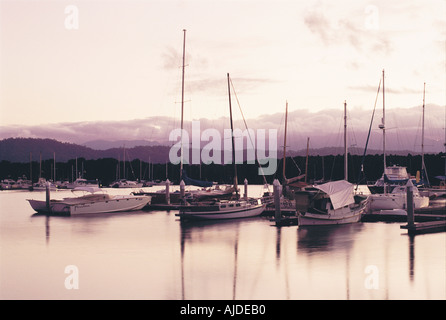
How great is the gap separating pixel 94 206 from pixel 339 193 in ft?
89.7

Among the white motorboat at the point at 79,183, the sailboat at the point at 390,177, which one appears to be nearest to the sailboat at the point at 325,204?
the sailboat at the point at 390,177

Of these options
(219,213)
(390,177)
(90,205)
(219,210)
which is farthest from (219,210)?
(390,177)

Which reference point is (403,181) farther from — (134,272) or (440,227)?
(134,272)

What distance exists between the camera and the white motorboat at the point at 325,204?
146ft

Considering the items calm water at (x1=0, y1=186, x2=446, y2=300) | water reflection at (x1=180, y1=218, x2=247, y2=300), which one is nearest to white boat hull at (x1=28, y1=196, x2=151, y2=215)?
calm water at (x1=0, y1=186, x2=446, y2=300)

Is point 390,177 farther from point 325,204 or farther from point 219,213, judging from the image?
point 219,213

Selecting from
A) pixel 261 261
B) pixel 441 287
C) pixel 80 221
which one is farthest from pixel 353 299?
pixel 80 221

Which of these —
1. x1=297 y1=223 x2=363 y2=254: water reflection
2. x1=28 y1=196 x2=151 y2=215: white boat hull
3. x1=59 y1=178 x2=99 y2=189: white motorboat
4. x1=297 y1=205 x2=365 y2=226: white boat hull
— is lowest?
x1=59 y1=178 x2=99 y2=189: white motorboat

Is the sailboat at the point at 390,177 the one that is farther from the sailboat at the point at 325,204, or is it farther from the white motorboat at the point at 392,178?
the sailboat at the point at 325,204

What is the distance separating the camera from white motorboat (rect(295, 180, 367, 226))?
44.6m

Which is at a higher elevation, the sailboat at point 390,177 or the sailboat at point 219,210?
the sailboat at point 390,177

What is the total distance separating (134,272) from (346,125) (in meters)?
34.8

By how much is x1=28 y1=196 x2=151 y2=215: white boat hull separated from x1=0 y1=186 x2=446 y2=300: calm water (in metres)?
9.36

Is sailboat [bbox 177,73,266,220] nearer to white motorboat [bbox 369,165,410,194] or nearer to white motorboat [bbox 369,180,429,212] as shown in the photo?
white motorboat [bbox 369,180,429,212]
